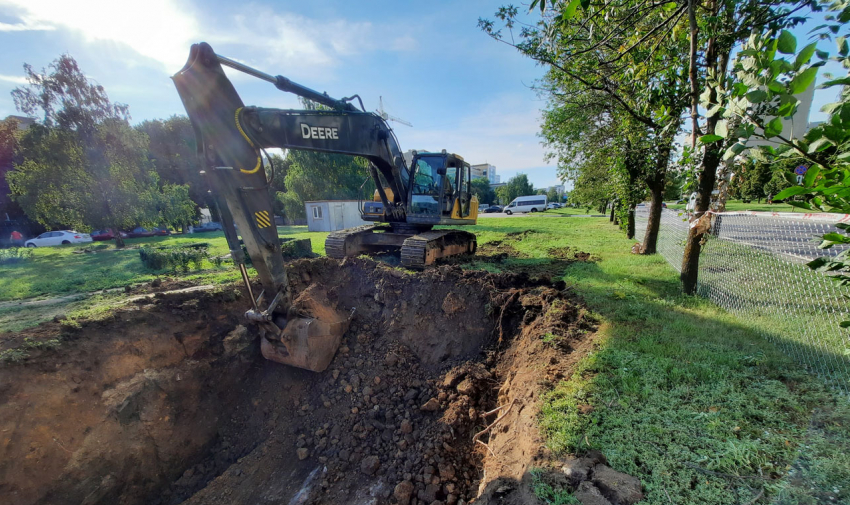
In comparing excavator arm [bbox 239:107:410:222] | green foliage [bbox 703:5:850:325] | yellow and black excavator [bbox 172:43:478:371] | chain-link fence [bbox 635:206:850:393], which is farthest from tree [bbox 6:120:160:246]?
chain-link fence [bbox 635:206:850:393]

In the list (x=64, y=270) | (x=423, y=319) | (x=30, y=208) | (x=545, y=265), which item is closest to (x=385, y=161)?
(x=423, y=319)

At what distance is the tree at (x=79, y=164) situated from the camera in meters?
14.1

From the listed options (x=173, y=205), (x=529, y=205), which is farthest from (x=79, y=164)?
(x=529, y=205)

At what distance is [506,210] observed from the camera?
40938 mm

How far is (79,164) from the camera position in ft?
47.9

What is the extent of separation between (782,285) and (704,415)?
266 centimetres

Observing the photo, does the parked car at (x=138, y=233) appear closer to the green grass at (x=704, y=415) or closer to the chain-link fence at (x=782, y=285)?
the green grass at (x=704, y=415)

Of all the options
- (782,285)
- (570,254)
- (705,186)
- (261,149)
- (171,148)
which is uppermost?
(171,148)

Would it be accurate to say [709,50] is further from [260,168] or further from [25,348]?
[25,348]

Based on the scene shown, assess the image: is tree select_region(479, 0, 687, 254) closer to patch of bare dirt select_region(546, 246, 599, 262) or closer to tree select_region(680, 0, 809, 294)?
tree select_region(680, 0, 809, 294)

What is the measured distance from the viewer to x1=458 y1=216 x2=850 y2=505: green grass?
72.6 inches

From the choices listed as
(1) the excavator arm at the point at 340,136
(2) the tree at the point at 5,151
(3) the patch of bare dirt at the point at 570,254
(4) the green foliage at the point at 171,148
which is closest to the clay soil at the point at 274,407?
(1) the excavator arm at the point at 340,136

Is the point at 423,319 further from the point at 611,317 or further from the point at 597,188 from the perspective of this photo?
the point at 597,188

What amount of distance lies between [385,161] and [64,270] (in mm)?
9355
